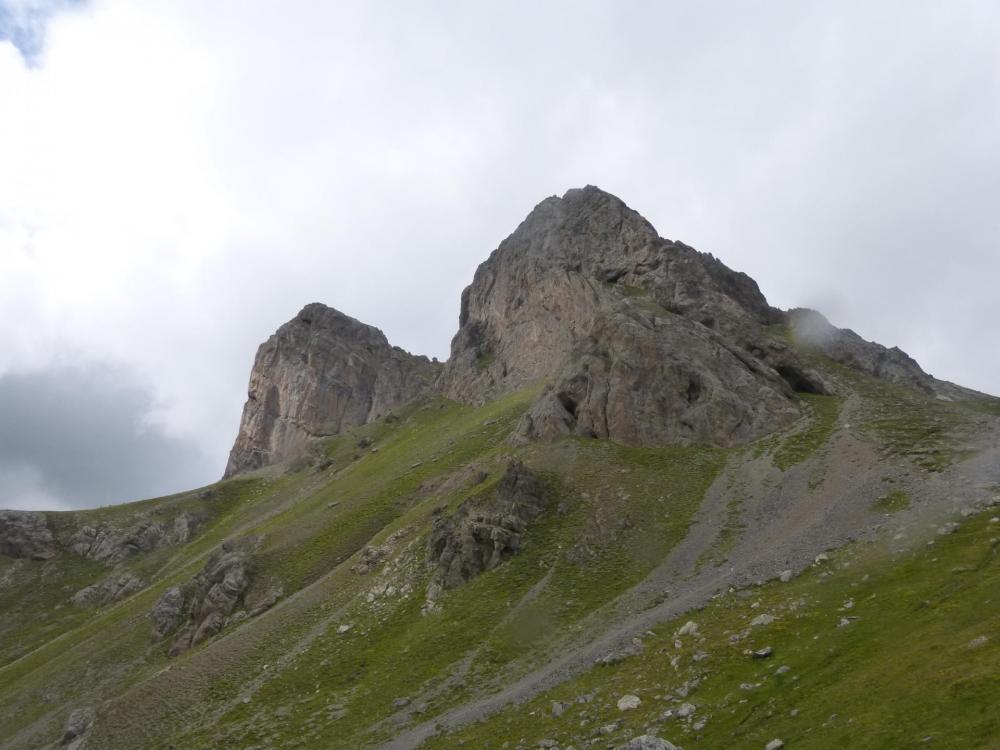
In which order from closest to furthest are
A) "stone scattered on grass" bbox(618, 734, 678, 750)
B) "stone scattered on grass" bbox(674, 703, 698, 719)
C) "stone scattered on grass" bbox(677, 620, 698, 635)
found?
"stone scattered on grass" bbox(618, 734, 678, 750) < "stone scattered on grass" bbox(674, 703, 698, 719) < "stone scattered on grass" bbox(677, 620, 698, 635)

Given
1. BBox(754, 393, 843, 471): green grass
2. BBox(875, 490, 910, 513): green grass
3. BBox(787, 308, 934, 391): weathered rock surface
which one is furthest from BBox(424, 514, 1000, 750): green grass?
BBox(787, 308, 934, 391): weathered rock surface

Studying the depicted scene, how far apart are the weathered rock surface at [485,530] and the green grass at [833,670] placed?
23.7 m

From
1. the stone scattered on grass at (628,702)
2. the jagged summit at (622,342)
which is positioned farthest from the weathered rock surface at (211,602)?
the stone scattered on grass at (628,702)

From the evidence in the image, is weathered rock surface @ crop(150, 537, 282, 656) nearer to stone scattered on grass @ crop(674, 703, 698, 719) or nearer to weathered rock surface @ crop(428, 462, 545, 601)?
weathered rock surface @ crop(428, 462, 545, 601)

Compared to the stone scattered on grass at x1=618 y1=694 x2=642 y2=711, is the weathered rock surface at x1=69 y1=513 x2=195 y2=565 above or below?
above

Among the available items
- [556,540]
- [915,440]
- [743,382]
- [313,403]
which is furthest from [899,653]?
[313,403]

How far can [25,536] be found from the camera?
135125 mm

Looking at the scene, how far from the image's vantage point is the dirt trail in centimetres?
4303

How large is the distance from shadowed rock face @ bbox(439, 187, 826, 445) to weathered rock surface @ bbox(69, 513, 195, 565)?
68304 millimetres

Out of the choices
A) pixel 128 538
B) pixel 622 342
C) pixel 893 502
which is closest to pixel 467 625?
pixel 893 502

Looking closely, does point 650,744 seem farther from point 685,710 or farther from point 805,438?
point 805,438

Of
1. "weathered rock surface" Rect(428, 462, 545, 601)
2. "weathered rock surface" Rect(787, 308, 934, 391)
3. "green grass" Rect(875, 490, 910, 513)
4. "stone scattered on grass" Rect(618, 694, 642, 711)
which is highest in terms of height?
"weathered rock surface" Rect(787, 308, 934, 391)

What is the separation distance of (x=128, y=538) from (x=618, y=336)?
112535mm

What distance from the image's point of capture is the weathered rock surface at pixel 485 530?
63.6m
